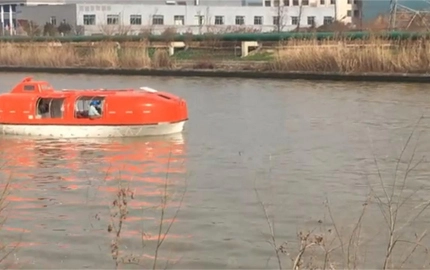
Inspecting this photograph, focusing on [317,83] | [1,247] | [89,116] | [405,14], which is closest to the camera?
[1,247]

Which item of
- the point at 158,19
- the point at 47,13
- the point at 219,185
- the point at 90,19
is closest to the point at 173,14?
the point at 158,19

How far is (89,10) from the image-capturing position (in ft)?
279

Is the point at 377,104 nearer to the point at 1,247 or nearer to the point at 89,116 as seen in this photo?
the point at 89,116

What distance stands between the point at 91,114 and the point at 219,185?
227 inches

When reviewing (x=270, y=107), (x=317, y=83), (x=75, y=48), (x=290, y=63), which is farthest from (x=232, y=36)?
(x=270, y=107)

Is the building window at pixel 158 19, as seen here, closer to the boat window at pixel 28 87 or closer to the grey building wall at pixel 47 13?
the grey building wall at pixel 47 13

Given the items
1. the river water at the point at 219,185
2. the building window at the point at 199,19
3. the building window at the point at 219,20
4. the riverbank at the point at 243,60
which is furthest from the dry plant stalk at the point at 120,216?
the building window at the point at 219,20

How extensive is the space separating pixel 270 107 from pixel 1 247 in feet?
53.5

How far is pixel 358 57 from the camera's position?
3306 centimetres

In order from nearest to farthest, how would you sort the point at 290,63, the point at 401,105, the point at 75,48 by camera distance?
the point at 401,105, the point at 290,63, the point at 75,48

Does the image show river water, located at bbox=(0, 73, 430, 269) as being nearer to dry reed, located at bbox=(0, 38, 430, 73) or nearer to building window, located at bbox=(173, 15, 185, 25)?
dry reed, located at bbox=(0, 38, 430, 73)

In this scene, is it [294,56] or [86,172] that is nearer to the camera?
[86,172]

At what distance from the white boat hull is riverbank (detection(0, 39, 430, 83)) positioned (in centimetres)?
1541

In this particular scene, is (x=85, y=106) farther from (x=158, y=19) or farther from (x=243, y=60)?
(x=158, y=19)
